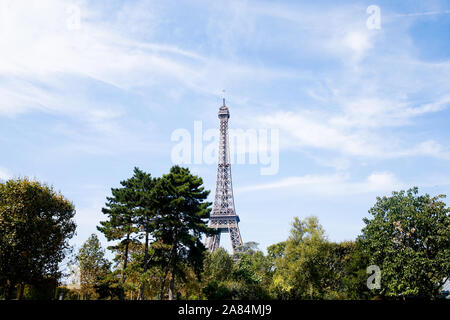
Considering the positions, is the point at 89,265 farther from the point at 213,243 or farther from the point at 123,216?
the point at 213,243

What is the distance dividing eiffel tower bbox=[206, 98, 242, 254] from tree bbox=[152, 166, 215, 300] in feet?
152

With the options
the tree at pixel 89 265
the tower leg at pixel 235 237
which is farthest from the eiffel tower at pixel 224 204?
the tree at pixel 89 265

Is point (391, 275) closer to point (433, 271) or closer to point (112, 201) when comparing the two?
point (433, 271)

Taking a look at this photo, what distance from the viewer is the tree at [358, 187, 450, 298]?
33.8 metres

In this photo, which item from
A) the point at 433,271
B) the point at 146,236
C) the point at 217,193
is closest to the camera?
the point at 433,271

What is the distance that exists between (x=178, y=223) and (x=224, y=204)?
54153 millimetres

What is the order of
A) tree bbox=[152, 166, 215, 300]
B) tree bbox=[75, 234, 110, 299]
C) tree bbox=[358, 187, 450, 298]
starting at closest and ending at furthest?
tree bbox=[358, 187, 450, 298] < tree bbox=[152, 166, 215, 300] < tree bbox=[75, 234, 110, 299]

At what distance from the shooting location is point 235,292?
44.5 meters

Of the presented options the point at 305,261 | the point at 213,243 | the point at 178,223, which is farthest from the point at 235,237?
the point at 178,223

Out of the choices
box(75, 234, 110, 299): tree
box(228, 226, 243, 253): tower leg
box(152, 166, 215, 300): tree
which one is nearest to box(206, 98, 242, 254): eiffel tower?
box(228, 226, 243, 253): tower leg

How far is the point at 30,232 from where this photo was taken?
3519 centimetres

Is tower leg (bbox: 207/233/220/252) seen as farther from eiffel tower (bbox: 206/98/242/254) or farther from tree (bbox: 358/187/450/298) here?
tree (bbox: 358/187/450/298)
